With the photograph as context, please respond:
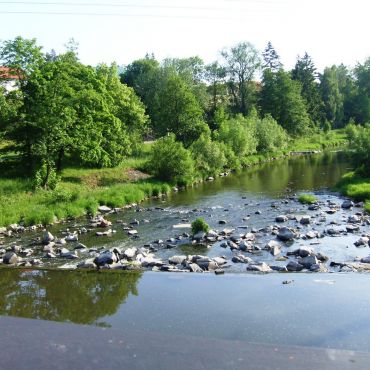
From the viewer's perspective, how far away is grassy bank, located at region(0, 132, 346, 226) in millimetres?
28016

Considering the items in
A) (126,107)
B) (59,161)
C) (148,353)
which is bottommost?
(148,353)

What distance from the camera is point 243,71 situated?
95.8 meters

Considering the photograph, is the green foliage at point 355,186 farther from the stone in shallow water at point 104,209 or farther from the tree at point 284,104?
the tree at point 284,104

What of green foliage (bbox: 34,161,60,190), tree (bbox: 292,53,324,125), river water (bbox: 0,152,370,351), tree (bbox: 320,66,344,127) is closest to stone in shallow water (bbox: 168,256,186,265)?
river water (bbox: 0,152,370,351)

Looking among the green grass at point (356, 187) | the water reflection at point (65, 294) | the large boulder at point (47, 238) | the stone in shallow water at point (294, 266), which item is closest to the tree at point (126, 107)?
the green grass at point (356, 187)

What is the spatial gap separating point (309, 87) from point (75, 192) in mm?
85567

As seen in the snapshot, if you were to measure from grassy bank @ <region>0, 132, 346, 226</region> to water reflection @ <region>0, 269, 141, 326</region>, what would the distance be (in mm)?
Result: 11914

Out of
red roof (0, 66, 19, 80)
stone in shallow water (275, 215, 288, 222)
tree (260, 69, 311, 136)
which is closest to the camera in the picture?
stone in shallow water (275, 215, 288, 222)

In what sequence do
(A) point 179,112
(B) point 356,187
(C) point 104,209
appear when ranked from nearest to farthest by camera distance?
1. (C) point 104,209
2. (B) point 356,187
3. (A) point 179,112

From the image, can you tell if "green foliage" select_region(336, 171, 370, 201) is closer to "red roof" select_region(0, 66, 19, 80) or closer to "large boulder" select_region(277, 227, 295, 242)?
"large boulder" select_region(277, 227, 295, 242)

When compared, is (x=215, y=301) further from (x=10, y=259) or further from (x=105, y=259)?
(x=10, y=259)

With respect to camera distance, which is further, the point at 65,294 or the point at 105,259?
the point at 105,259

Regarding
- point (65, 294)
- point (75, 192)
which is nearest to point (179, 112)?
point (75, 192)

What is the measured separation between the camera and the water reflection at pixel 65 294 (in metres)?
12.3
